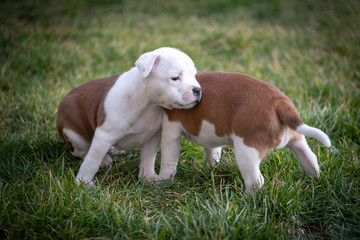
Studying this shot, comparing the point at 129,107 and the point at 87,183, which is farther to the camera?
the point at 129,107

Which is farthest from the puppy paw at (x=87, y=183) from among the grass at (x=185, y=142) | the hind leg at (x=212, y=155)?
the hind leg at (x=212, y=155)

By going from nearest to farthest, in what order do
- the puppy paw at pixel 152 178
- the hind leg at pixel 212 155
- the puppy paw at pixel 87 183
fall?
the puppy paw at pixel 87 183 < the puppy paw at pixel 152 178 < the hind leg at pixel 212 155

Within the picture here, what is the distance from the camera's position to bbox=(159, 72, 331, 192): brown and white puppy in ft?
8.65

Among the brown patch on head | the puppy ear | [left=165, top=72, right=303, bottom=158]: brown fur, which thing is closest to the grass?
the brown patch on head

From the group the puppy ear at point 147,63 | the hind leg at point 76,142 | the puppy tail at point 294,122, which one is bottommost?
the hind leg at point 76,142

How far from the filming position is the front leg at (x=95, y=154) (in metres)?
3.21

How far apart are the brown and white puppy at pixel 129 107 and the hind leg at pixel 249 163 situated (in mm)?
522

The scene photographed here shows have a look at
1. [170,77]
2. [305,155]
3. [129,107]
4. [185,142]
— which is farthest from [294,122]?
[185,142]

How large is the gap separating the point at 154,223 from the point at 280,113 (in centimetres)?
118

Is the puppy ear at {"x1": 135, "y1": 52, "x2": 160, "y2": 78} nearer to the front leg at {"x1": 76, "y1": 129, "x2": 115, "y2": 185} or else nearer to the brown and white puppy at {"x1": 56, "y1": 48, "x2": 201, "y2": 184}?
the brown and white puppy at {"x1": 56, "y1": 48, "x2": 201, "y2": 184}

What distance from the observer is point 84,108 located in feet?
11.4

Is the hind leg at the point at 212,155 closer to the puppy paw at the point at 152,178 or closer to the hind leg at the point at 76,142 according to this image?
the puppy paw at the point at 152,178

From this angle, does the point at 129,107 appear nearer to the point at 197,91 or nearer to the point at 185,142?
the point at 197,91

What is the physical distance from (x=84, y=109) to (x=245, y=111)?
1588mm
